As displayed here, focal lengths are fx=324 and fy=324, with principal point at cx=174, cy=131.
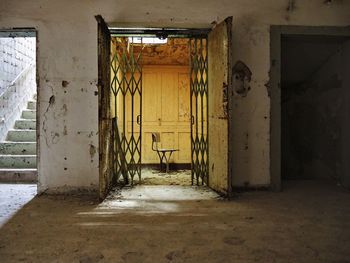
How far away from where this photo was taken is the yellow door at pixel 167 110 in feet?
25.1

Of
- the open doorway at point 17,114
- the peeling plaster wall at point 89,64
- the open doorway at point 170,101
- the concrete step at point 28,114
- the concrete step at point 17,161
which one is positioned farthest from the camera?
the concrete step at point 28,114

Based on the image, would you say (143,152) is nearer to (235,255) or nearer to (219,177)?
(219,177)

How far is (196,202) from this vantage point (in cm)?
379

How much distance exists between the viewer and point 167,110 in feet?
25.2

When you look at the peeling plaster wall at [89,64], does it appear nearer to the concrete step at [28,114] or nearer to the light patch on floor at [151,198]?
the light patch on floor at [151,198]

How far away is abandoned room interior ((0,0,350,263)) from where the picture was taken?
2.75 m

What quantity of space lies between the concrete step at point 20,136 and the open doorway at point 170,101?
5.58ft

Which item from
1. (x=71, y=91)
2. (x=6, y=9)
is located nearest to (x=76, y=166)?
(x=71, y=91)

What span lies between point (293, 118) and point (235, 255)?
410cm

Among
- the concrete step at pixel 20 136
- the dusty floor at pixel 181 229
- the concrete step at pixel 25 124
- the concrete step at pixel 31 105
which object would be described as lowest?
the dusty floor at pixel 181 229

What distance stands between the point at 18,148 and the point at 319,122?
16.6 feet

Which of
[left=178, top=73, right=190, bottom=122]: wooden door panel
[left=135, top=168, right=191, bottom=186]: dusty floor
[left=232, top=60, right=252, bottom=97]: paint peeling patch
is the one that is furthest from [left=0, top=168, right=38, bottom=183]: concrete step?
[left=178, top=73, right=190, bottom=122]: wooden door panel

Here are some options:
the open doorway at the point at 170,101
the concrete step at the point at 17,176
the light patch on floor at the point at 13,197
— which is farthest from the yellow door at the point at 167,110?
the light patch on floor at the point at 13,197

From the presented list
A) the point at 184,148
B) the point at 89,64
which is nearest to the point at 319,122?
the point at 184,148
